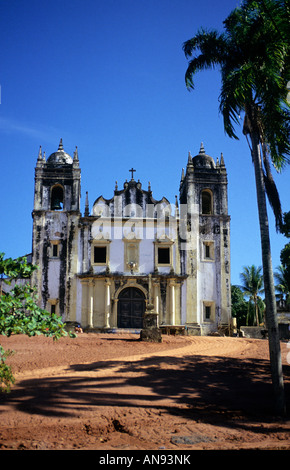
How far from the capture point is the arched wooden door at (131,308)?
26.1m

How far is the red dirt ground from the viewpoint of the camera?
23.0ft

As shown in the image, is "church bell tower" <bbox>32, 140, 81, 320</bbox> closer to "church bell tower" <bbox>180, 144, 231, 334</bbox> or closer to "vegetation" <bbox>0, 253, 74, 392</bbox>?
"church bell tower" <bbox>180, 144, 231, 334</bbox>

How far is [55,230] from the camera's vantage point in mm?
26984

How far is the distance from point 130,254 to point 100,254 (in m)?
1.81

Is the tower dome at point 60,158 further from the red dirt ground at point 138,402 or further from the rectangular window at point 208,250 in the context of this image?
the red dirt ground at point 138,402

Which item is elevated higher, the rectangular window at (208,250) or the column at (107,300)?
the rectangular window at (208,250)

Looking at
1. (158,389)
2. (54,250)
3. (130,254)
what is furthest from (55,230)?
(158,389)

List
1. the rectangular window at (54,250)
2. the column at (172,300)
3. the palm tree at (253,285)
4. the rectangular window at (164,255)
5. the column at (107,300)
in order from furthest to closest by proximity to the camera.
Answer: the palm tree at (253,285)
the rectangular window at (164,255)
the rectangular window at (54,250)
the column at (172,300)
the column at (107,300)

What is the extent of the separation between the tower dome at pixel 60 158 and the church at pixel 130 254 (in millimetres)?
319

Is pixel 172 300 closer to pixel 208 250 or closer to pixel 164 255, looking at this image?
pixel 164 255

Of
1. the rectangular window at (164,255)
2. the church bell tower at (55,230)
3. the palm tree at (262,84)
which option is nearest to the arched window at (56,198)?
the church bell tower at (55,230)

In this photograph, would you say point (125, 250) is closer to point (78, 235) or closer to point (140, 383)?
point (78, 235)

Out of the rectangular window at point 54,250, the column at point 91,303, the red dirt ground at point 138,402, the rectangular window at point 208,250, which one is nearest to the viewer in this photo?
the red dirt ground at point 138,402

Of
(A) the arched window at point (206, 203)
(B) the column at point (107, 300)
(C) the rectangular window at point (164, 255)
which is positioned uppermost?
(A) the arched window at point (206, 203)
